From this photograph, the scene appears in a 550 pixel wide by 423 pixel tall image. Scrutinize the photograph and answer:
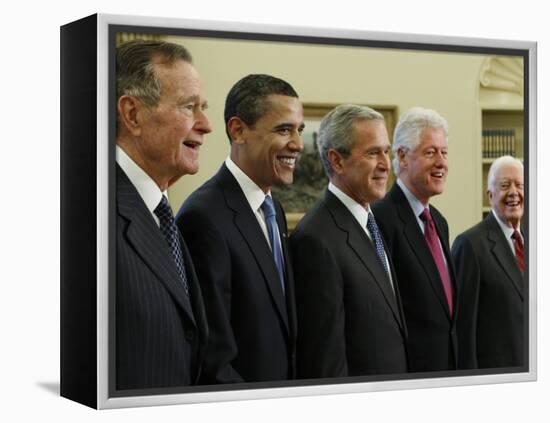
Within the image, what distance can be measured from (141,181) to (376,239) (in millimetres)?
1478

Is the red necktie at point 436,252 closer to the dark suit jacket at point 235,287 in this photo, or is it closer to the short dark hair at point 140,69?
the dark suit jacket at point 235,287

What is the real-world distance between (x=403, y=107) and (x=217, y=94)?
3.90ft

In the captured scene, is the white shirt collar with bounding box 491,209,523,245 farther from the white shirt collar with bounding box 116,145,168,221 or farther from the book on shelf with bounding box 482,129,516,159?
the white shirt collar with bounding box 116,145,168,221

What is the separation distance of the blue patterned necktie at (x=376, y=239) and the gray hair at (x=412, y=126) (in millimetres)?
319

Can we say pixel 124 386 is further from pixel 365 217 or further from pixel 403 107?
pixel 403 107

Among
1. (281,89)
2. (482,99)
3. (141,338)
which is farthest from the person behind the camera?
(482,99)

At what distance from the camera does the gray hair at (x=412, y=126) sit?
7750mm

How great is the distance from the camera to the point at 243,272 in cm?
713

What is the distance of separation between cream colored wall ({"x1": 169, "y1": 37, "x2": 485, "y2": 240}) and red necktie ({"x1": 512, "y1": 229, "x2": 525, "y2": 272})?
1.05 ft

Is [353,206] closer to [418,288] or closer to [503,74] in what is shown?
[418,288]

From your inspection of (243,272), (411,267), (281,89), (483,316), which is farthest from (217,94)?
(483,316)

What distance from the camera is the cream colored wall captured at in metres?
7.14

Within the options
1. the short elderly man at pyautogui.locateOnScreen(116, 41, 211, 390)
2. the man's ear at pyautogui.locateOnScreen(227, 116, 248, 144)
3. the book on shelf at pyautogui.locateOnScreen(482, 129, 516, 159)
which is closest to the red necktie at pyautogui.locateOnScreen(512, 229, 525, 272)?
the book on shelf at pyautogui.locateOnScreen(482, 129, 516, 159)

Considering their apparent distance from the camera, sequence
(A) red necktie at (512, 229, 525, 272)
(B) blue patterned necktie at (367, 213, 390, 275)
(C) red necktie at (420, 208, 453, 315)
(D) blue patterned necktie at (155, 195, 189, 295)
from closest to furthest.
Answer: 1. (D) blue patterned necktie at (155, 195, 189, 295)
2. (B) blue patterned necktie at (367, 213, 390, 275)
3. (C) red necktie at (420, 208, 453, 315)
4. (A) red necktie at (512, 229, 525, 272)
